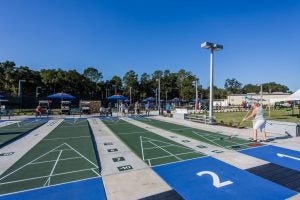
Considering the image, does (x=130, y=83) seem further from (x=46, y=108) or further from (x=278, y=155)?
(x=278, y=155)

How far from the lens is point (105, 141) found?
10.3m

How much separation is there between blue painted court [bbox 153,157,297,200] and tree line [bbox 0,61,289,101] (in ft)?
116

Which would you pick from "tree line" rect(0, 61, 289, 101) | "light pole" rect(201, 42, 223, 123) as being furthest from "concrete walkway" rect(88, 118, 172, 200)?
"tree line" rect(0, 61, 289, 101)

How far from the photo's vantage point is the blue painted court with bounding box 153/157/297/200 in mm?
4484

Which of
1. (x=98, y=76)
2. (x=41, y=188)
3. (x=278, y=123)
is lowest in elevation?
(x=41, y=188)

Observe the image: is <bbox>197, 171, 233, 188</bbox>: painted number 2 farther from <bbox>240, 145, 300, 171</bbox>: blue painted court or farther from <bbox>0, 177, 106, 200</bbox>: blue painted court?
<bbox>0, 177, 106, 200</bbox>: blue painted court

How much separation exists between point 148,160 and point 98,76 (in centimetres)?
7235

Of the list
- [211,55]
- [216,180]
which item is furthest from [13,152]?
[211,55]

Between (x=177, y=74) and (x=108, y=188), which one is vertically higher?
(x=177, y=74)

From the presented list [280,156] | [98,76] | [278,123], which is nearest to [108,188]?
[280,156]

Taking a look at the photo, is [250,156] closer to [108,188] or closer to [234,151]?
[234,151]

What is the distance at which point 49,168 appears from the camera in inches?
246

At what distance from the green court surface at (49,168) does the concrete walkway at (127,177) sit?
1.44 feet

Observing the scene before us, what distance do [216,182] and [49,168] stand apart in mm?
4808
